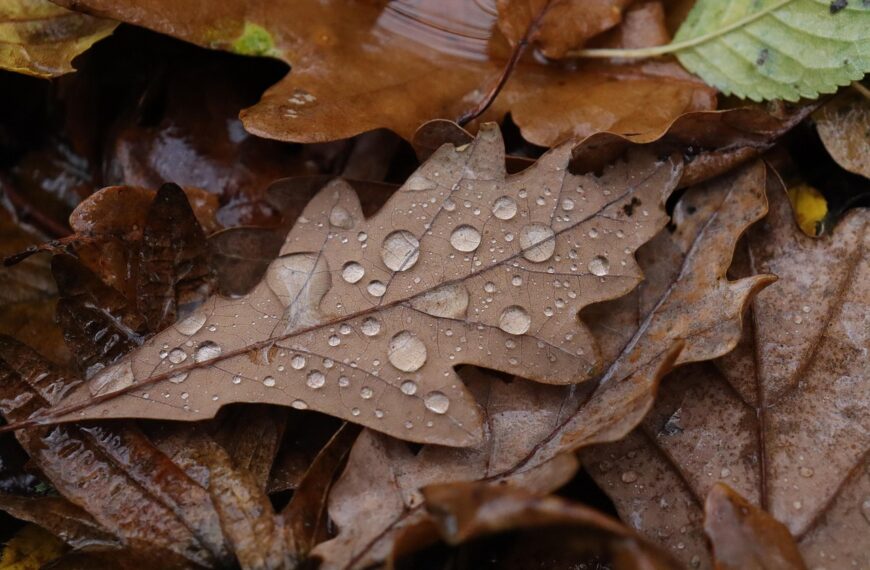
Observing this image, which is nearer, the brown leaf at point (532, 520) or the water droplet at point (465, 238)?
the brown leaf at point (532, 520)

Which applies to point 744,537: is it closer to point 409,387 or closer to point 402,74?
point 409,387

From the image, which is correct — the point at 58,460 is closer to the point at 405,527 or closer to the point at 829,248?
the point at 405,527

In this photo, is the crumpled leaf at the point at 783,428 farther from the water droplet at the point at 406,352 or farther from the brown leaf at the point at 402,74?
the brown leaf at the point at 402,74

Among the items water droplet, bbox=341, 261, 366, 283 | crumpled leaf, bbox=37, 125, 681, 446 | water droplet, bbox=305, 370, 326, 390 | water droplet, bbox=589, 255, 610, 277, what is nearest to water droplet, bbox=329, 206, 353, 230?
crumpled leaf, bbox=37, 125, 681, 446

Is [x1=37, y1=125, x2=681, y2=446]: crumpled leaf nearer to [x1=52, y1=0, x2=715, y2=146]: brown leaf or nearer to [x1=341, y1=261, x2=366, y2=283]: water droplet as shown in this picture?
[x1=341, y1=261, x2=366, y2=283]: water droplet

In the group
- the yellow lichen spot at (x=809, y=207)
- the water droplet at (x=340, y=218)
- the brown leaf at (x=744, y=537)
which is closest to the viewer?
the brown leaf at (x=744, y=537)

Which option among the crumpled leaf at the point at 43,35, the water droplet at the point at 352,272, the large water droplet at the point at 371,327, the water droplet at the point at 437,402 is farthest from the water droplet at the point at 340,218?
the crumpled leaf at the point at 43,35
